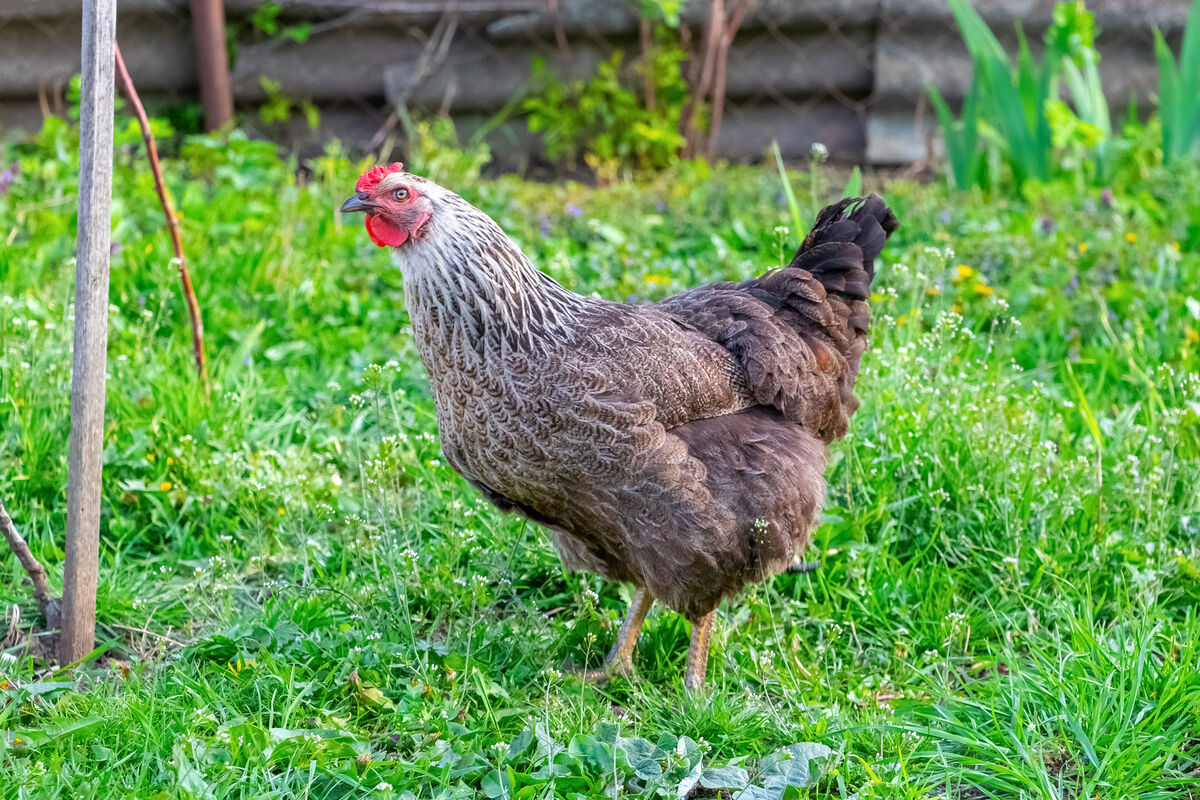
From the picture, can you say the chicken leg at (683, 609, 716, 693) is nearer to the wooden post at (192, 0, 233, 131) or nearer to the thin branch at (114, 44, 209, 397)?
the thin branch at (114, 44, 209, 397)

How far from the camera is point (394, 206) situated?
2336 millimetres

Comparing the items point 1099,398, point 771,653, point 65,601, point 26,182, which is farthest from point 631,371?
point 26,182

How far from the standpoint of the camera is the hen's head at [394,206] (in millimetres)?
2338

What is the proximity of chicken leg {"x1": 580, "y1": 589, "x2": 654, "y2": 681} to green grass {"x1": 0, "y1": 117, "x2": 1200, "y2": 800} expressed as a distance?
0.07 m

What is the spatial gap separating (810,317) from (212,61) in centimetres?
448

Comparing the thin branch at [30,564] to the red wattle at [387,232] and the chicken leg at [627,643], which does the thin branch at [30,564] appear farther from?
the chicken leg at [627,643]

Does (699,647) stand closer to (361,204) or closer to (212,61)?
(361,204)

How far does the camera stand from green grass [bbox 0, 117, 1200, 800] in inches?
86.8

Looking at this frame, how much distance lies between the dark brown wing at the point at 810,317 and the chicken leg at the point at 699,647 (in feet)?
1.86

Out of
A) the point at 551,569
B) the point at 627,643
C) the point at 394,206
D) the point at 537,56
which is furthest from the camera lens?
the point at 537,56

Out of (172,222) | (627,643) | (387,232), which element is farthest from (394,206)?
(627,643)

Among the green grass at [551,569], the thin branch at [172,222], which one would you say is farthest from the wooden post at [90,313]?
the thin branch at [172,222]

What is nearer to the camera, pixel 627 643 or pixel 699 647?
pixel 699 647

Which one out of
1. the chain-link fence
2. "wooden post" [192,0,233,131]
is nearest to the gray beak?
the chain-link fence
